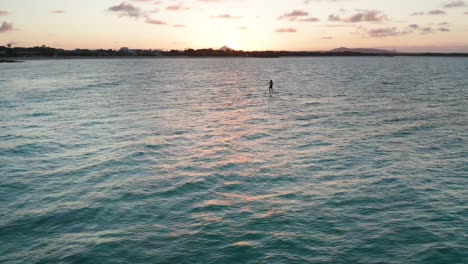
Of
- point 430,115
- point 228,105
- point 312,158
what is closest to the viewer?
point 312,158

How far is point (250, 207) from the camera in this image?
24.0m

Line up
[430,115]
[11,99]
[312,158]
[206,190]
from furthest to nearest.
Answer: [11,99] < [430,115] < [312,158] < [206,190]

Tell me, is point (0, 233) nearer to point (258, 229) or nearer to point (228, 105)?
point (258, 229)

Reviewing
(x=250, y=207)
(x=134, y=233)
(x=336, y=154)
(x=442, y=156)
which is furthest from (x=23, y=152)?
(x=442, y=156)

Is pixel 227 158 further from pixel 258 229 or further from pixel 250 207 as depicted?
pixel 258 229

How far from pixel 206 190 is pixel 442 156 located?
71.7 feet

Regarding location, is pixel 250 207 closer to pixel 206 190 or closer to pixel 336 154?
pixel 206 190

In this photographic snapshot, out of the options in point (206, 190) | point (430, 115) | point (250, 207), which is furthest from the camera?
point (430, 115)

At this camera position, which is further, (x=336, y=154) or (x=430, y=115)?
(x=430, y=115)

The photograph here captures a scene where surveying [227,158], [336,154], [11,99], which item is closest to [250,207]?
[227,158]

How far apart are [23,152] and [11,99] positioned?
48.8 metres

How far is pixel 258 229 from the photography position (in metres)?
20.9

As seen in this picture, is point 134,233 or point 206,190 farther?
point 206,190

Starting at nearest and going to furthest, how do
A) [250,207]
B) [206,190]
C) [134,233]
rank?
[134,233]
[250,207]
[206,190]
